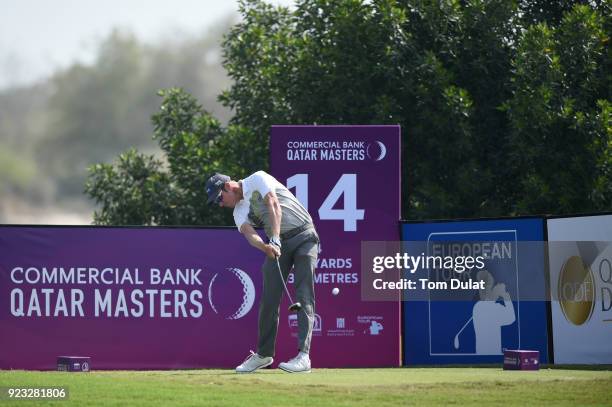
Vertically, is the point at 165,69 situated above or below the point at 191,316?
above

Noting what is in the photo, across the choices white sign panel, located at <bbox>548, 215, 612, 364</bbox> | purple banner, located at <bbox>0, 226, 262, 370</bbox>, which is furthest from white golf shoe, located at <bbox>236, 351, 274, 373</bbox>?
white sign panel, located at <bbox>548, 215, 612, 364</bbox>

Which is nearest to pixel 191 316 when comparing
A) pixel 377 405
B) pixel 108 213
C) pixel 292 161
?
pixel 292 161

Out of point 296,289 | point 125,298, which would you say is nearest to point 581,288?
point 296,289

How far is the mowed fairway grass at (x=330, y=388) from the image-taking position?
36.9ft

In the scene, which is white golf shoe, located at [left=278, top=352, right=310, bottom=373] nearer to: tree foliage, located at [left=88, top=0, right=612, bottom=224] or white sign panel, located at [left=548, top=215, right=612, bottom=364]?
white sign panel, located at [left=548, top=215, right=612, bottom=364]

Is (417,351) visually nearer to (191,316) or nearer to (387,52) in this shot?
(191,316)

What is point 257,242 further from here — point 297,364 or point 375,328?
point 375,328

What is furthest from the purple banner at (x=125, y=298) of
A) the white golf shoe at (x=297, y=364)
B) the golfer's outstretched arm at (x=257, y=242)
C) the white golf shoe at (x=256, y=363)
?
the golfer's outstretched arm at (x=257, y=242)

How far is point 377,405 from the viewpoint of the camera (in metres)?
11.0

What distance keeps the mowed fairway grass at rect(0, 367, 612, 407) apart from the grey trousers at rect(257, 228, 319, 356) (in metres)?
0.38

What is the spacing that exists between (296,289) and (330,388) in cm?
149

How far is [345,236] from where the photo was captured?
16391 millimetres

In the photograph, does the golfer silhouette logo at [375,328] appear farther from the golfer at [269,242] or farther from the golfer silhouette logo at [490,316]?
the golfer at [269,242]

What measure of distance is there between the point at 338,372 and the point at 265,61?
12090 millimetres
